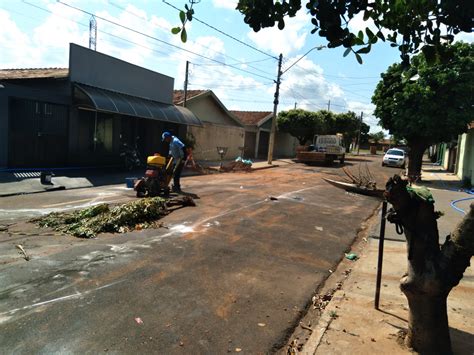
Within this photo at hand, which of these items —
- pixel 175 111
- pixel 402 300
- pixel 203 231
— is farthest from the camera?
pixel 175 111

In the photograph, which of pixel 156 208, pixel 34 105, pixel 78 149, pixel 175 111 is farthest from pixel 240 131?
pixel 156 208

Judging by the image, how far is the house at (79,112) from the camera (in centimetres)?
1440

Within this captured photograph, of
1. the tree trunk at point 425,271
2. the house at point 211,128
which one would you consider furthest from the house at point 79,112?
the tree trunk at point 425,271

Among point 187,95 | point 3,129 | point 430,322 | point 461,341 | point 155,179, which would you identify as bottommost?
point 461,341

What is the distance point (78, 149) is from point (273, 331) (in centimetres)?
1462

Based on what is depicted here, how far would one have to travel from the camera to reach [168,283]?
5.30 meters

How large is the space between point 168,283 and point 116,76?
15.4 meters

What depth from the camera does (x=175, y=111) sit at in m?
21.7

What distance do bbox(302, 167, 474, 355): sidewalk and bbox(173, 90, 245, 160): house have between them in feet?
65.8

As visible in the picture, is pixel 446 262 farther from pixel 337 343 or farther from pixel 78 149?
pixel 78 149

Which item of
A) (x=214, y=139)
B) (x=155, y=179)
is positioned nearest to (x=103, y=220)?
(x=155, y=179)

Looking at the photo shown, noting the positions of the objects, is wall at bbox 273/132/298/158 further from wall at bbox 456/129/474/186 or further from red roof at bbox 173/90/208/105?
wall at bbox 456/129/474/186

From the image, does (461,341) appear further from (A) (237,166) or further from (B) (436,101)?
(A) (237,166)

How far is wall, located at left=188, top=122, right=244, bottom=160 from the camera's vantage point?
27.0 metres
